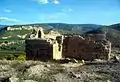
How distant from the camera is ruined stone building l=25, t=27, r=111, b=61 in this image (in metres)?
30.2

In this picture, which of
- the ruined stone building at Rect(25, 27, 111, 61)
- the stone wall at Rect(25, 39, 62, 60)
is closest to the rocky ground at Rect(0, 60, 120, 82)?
the stone wall at Rect(25, 39, 62, 60)

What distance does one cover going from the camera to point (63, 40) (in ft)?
119

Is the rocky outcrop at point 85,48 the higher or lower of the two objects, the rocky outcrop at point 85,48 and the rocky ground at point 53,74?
the lower

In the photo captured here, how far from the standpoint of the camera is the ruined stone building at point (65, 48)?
3019cm

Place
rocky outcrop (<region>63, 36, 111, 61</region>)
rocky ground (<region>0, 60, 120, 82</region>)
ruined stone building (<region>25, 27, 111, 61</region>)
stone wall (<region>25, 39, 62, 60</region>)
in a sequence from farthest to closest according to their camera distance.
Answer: rocky outcrop (<region>63, 36, 111, 61</region>)
ruined stone building (<region>25, 27, 111, 61</region>)
stone wall (<region>25, 39, 62, 60</region>)
rocky ground (<region>0, 60, 120, 82</region>)

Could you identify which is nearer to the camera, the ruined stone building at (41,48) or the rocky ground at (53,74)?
the rocky ground at (53,74)

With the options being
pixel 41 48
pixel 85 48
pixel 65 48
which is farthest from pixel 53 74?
pixel 65 48

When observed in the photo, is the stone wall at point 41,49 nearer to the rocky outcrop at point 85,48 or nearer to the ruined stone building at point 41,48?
the ruined stone building at point 41,48

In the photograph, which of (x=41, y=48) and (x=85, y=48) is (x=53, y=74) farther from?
(x=85, y=48)

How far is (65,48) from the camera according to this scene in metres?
35.8

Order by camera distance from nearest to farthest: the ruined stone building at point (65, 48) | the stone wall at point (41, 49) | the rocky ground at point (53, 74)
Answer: the rocky ground at point (53, 74)
the stone wall at point (41, 49)
the ruined stone building at point (65, 48)

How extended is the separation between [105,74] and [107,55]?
A: 17299mm

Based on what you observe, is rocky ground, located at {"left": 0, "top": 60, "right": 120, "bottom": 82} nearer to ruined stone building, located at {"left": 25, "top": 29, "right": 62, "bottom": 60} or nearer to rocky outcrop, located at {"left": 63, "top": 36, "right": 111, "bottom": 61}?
ruined stone building, located at {"left": 25, "top": 29, "right": 62, "bottom": 60}

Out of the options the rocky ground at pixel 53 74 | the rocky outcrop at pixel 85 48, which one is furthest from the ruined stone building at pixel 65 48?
the rocky ground at pixel 53 74
